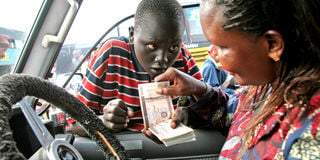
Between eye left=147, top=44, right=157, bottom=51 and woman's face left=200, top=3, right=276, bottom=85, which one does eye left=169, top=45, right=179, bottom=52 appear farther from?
woman's face left=200, top=3, right=276, bottom=85

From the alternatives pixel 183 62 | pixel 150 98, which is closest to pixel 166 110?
pixel 150 98

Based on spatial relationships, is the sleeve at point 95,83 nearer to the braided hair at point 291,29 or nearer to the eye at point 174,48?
the eye at point 174,48

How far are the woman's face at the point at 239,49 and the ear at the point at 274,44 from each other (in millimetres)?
12

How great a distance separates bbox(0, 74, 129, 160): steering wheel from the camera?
49 centimetres

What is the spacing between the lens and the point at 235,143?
114cm

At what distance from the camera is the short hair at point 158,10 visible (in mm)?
1608

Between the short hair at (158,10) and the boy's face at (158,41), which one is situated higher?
the short hair at (158,10)

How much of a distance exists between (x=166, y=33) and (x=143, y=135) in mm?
670

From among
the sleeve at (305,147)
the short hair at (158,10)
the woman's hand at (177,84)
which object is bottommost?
the sleeve at (305,147)

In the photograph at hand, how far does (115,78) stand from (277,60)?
1.19 metres

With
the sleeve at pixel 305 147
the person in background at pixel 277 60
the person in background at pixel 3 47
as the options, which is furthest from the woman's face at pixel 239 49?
the person in background at pixel 3 47

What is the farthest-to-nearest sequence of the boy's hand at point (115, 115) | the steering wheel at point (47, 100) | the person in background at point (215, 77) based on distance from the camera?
the person in background at point (215, 77), the boy's hand at point (115, 115), the steering wheel at point (47, 100)

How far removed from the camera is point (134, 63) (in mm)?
1895

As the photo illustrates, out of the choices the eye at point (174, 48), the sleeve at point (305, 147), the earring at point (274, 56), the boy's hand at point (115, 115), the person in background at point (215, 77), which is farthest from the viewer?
the person in background at point (215, 77)
